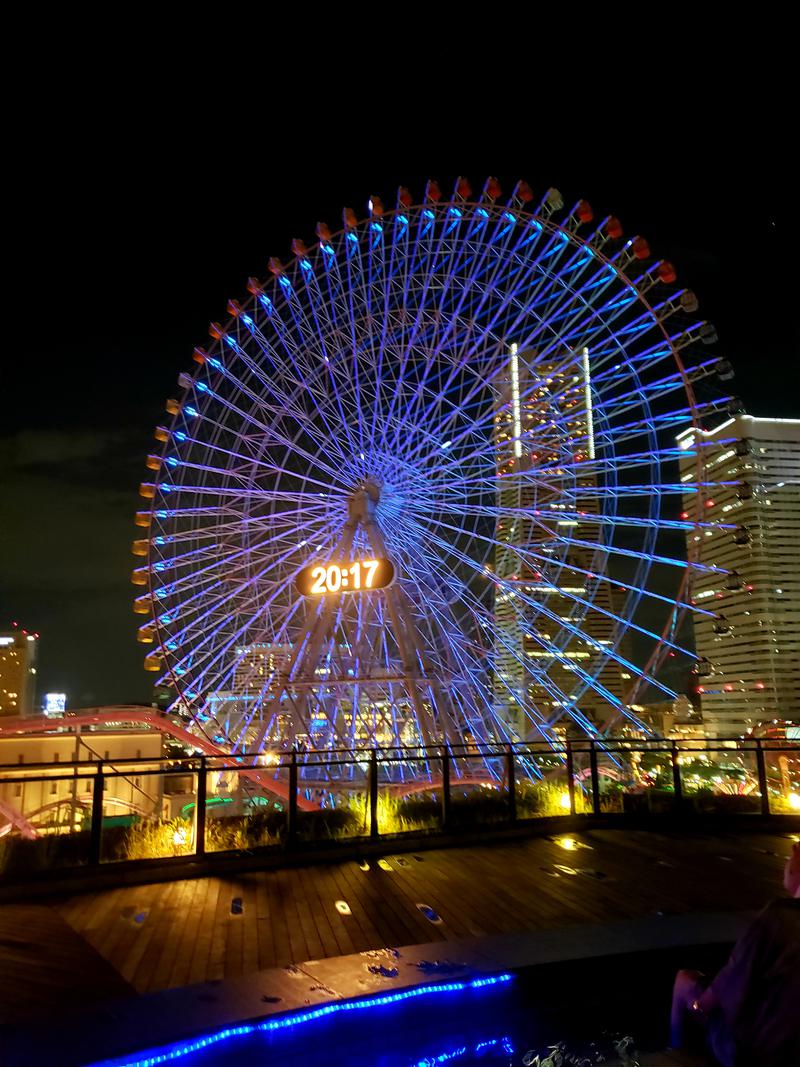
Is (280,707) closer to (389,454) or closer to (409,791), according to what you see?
(409,791)

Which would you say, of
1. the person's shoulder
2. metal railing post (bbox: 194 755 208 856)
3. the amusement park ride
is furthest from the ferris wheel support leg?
the person's shoulder

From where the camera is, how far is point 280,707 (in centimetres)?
1945

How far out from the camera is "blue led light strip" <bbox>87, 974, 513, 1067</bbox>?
376cm

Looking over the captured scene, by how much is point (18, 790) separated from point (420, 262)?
19.7m

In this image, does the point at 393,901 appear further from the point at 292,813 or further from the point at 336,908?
the point at 292,813

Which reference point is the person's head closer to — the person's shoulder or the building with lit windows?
the person's shoulder

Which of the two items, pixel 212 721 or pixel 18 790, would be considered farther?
pixel 18 790

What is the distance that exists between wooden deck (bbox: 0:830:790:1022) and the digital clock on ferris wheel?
29.4ft

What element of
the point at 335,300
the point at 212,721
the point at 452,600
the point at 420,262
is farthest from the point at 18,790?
the point at 420,262

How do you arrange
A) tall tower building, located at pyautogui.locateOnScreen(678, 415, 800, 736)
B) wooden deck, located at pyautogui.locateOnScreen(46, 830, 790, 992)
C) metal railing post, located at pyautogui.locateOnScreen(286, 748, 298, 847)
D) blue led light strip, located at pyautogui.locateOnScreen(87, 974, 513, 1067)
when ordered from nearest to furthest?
blue led light strip, located at pyautogui.locateOnScreen(87, 974, 513, 1067) → wooden deck, located at pyautogui.locateOnScreen(46, 830, 790, 992) → metal railing post, located at pyautogui.locateOnScreen(286, 748, 298, 847) → tall tower building, located at pyautogui.locateOnScreen(678, 415, 800, 736)

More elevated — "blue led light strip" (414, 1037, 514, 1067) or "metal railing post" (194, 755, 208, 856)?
"metal railing post" (194, 755, 208, 856)

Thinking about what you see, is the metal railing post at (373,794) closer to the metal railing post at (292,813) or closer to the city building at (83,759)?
the metal railing post at (292,813)

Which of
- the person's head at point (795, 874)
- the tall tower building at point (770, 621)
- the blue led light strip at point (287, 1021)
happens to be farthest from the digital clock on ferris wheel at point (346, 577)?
the tall tower building at point (770, 621)

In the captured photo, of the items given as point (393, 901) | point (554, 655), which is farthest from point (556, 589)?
point (393, 901)
